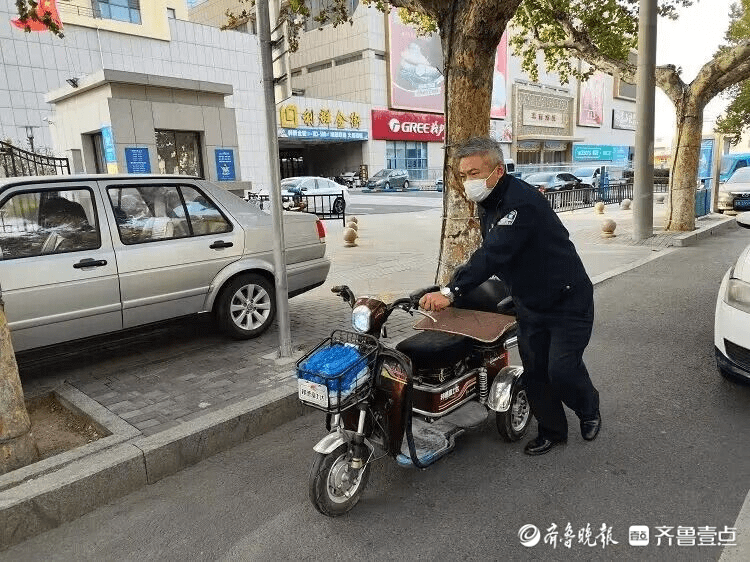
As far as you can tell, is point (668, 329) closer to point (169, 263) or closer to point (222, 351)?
point (222, 351)

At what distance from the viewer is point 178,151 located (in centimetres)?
1058

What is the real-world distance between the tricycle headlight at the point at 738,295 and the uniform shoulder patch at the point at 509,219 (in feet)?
7.20

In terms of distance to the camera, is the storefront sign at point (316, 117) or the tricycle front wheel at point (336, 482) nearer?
the tricycle front wheel at point (336, 482)

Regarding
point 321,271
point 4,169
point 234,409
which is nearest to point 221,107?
point 4,169

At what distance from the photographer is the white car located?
12.8ft

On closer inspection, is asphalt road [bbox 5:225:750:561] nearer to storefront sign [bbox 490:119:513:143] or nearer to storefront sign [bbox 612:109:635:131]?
storefront sign [bbox 490:119:513:143]

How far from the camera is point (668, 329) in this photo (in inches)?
236

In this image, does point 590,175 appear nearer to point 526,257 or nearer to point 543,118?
point 526,257

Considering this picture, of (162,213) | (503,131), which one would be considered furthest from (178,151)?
(503,131)

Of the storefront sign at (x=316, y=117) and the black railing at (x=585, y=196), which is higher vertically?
the storefront sign at (x=316, y=117)

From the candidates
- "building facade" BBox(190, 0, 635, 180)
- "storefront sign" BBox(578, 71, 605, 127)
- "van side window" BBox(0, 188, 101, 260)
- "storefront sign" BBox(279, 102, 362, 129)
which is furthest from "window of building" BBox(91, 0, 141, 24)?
"storefront sign" BBox(578, 71, 605, 127)

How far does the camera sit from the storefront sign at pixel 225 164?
10.9 meters

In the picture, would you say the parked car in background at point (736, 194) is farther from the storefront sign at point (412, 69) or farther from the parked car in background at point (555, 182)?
the storefront sign at point (412, 69)

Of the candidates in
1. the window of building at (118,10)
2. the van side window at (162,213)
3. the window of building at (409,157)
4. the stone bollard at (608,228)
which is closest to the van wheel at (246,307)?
the van side window at (162,213)
